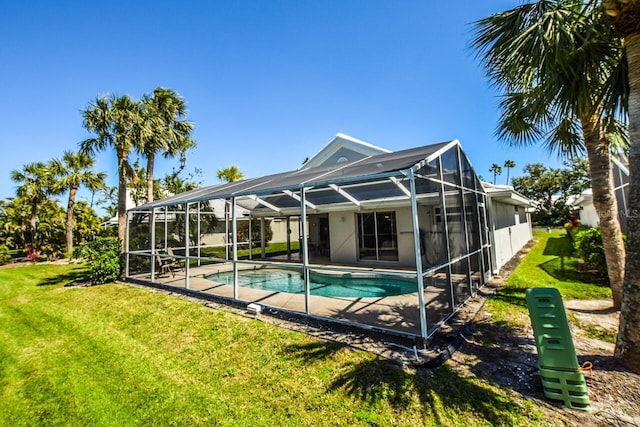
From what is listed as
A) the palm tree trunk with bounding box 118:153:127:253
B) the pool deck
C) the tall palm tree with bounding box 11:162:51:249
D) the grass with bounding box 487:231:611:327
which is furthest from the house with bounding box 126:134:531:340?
the tall palm tree with bounding box 11:162:51:249

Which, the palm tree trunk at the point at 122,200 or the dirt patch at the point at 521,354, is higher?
the palm tree trunk at the point at 122,200

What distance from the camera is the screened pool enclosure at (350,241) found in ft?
17.2

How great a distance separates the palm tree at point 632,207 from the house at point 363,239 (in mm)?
2266

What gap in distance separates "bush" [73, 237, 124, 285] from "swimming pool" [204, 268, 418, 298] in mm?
3575

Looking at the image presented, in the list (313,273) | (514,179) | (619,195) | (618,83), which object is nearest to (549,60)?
(618,83)

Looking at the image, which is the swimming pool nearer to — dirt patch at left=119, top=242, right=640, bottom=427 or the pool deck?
the pool deck

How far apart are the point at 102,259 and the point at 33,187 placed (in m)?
17.3

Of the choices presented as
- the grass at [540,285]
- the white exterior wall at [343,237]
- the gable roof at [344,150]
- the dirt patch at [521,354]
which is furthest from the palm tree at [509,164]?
the dirt patch at [521,354]

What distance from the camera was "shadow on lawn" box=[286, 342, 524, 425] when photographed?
286 centimetres

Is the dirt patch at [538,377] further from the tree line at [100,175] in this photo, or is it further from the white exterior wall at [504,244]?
the tree line at [100,175]

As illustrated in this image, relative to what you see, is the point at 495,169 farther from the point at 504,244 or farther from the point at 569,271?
the point at 569,271

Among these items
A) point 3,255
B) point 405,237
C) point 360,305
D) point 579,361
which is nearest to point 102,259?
point 360,305

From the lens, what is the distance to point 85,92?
10617 mm

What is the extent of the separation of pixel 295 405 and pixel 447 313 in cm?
363
